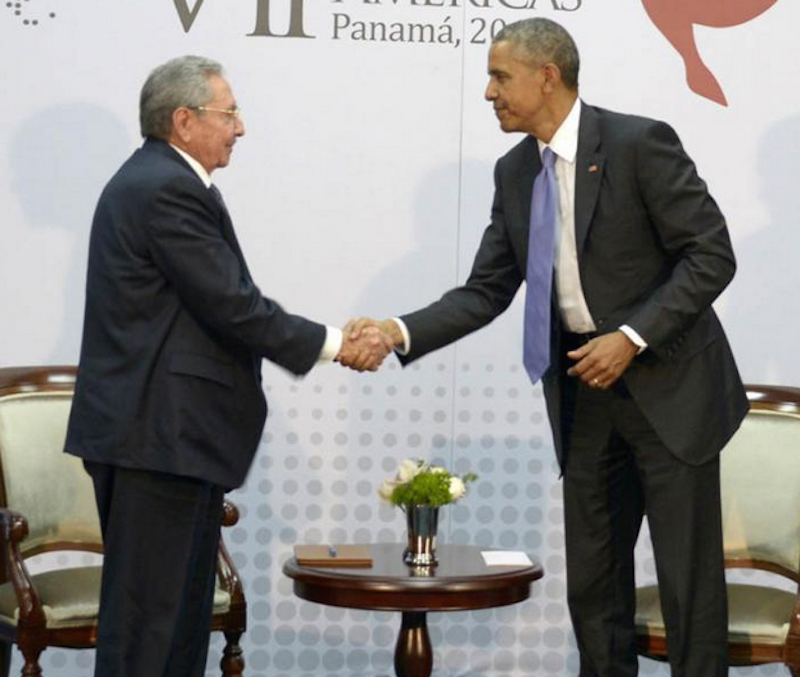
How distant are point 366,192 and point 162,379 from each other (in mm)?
1658

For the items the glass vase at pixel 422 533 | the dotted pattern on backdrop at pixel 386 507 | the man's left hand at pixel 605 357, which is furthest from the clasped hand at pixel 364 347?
the dotted pattern on backdrop at pixel 386 507

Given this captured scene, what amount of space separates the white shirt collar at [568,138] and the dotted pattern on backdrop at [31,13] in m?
1.94

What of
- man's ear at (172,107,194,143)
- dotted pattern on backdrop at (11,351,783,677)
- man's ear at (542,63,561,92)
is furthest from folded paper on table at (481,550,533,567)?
man's ear at (172,107,194,143)

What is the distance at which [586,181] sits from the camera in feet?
13.0

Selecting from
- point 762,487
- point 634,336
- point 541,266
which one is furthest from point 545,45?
point 762,487

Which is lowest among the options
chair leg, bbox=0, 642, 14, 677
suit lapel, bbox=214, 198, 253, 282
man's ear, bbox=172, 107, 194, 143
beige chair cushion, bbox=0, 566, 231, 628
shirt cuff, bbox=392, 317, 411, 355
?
chair leg, bbox=0, 642, 14, 677

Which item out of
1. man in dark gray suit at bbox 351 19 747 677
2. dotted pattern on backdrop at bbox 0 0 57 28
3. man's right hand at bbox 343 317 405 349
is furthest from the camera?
dotted pattern on backdrop at bbox 0 0 57 28

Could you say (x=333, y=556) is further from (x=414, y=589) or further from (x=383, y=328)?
(x=383, y=328)

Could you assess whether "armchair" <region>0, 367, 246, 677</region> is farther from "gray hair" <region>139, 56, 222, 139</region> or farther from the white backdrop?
"gray hair" <region>139, 56, 222, 139</region>

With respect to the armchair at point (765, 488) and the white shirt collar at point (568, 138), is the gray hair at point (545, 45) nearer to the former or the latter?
the white shirt collar at point (568, 138)

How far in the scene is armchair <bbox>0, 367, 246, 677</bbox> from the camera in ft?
13.6

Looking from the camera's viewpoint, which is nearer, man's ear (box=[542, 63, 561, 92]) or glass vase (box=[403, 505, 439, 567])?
man's ear (box=[542, 63, 561, 92])

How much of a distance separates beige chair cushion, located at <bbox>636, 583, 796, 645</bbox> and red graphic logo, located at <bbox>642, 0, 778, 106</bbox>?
5.94ft

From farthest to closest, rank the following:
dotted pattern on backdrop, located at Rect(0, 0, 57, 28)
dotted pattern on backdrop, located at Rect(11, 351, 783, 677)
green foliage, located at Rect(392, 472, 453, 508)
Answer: dotted pattern on backdrop, located at Rect(11, 351, 783, 677), dotted pattern on backdrop, located at Rect(0, 0, 57, 28), green foliage, located at Rect(392, 472, 453, 508)
